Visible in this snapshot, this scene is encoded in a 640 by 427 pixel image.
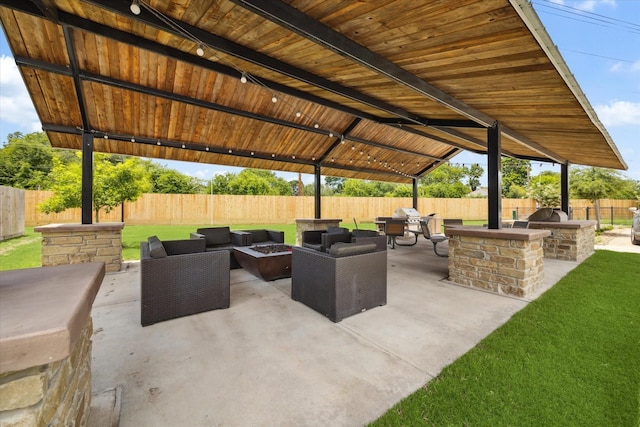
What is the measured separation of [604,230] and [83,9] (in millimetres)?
17351

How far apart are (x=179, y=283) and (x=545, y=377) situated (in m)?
3.36

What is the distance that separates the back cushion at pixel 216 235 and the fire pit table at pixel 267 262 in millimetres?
1154

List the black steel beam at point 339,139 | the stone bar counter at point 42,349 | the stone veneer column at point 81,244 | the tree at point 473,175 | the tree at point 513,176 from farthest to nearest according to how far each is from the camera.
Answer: the tree at point 473,175, the tree at point 513,176, the black steel beam at point 339,139, the stone veneer column at point 81,244, the stone bar counter at point 42,349

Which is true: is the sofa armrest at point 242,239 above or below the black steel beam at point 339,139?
below

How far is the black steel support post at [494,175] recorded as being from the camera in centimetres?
439

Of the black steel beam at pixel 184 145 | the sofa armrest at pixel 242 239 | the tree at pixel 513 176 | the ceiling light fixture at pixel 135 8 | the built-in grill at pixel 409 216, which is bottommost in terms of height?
the sofa armrest at pixel 242 239

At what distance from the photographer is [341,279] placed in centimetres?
299

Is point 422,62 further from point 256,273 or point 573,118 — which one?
point 256,273

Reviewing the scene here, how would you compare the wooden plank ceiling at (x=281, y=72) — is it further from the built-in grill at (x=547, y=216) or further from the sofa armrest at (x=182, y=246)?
the sofa armrest at (x=182, y=246)

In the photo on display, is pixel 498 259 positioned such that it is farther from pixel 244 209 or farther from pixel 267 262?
pixel 244 209

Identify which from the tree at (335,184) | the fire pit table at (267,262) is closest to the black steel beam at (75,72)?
the fire pit table at (267,262)

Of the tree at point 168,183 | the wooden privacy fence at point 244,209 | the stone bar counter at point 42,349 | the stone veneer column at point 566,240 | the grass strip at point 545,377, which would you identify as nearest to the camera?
the stone bar counter at point 42,349

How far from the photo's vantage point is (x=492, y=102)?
368cm

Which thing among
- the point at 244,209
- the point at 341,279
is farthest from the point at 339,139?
the point at 244,209
